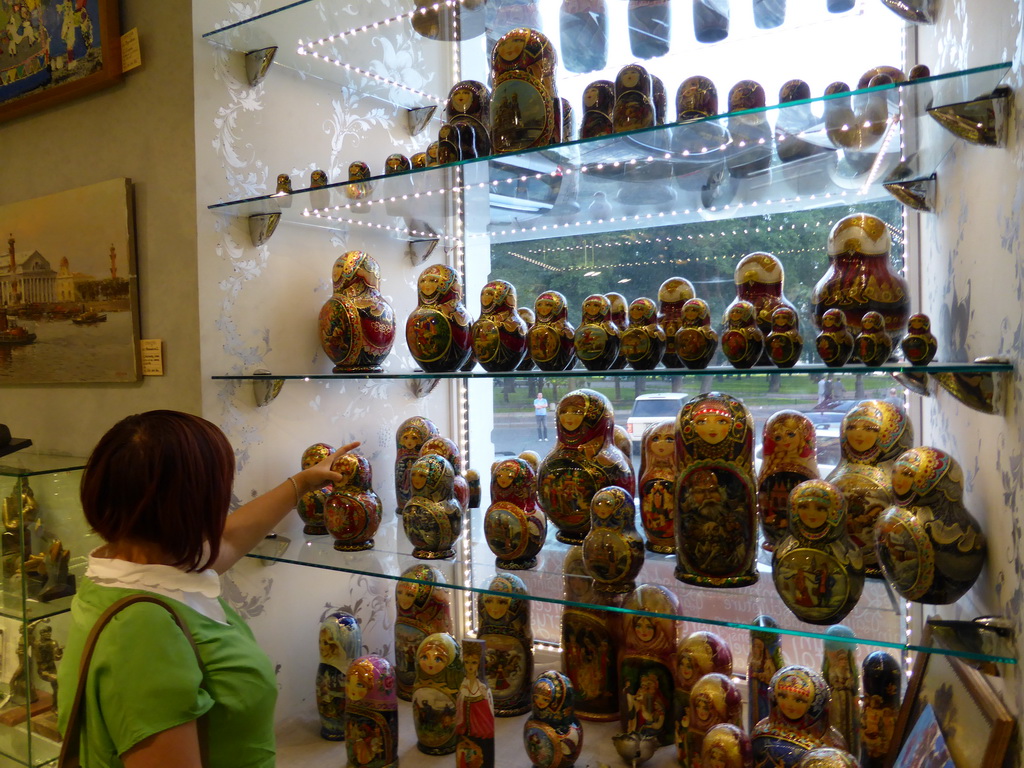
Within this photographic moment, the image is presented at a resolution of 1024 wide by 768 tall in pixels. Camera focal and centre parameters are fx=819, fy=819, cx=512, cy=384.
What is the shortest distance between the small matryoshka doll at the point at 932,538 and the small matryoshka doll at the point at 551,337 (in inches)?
26.2

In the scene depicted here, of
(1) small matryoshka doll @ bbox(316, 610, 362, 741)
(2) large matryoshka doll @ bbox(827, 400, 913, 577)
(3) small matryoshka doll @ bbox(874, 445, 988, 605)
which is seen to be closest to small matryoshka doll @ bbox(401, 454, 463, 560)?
(1) small matryoshka doll @ bbox(316, 610, 362, 741)

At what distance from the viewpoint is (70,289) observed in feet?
7.43

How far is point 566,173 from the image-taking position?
182 centimetres

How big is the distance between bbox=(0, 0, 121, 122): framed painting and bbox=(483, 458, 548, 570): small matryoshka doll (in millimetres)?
1463

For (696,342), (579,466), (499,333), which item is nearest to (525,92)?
(499,333)

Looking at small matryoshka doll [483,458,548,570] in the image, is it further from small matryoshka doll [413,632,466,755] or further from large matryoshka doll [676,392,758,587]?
large matryoshka doll [676,392,758,587]

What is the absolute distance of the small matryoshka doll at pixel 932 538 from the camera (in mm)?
1193

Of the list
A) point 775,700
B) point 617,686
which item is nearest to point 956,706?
point 775,700

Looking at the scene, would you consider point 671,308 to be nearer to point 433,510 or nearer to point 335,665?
point 433,510

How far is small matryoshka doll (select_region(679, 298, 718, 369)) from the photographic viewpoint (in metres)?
1.43

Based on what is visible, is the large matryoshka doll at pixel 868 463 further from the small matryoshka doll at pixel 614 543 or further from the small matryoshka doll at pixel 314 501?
the small matryoshka doll at pixel 314 501

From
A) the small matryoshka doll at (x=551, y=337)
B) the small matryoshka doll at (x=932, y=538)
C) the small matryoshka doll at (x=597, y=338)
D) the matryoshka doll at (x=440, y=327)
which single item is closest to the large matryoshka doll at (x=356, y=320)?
the matryoshka doll at (x=440, y=327)

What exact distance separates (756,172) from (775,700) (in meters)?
1.03

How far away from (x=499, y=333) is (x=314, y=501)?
0.69m
